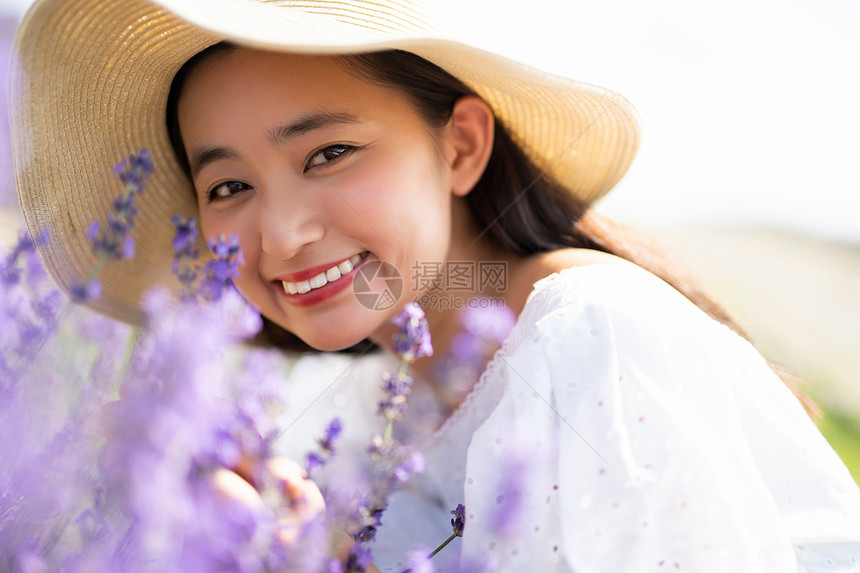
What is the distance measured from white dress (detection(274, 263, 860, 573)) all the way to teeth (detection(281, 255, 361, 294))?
0.35 m

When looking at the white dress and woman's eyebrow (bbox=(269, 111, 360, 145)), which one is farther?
woman's eyebrow (bbox=(269, 111, 360, 145))

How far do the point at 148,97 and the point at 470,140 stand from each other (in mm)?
677

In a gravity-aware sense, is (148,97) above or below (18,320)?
below

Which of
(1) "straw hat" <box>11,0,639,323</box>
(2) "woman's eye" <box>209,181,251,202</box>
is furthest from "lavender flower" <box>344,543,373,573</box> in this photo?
(2) "woman's eye" <box>209,181,251,202</box>

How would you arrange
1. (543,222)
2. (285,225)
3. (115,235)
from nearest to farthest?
1. (115,235)
2. (285,225)
3. (543,222)

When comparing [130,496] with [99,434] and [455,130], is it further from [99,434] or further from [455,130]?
[455,130]

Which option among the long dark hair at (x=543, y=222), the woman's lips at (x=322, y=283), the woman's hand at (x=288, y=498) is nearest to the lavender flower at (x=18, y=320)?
the woman's hand at (x=288, y=498)

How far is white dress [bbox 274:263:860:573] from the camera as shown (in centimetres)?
93

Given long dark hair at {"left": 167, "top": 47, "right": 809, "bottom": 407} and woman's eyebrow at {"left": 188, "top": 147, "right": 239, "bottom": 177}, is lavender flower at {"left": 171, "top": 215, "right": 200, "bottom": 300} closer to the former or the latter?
woman's eyebrow at {"left": 188, "top": 147, "right": 239, "bottom": 177}

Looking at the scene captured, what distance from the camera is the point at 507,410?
3.52ft

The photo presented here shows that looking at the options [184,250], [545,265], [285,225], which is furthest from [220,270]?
[545,265]

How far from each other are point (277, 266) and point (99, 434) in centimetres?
68

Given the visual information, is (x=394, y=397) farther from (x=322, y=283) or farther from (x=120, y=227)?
(x=322, y=283)

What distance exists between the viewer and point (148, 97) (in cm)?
133
